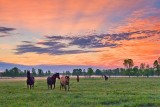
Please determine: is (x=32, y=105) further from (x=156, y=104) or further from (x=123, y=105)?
(x=156, y=104)

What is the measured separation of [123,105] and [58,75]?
27.0 metres

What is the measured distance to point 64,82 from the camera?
147 feet

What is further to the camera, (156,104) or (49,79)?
(49,79)

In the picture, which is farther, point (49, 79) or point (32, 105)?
point (49, 79)

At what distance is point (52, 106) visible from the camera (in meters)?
22.8

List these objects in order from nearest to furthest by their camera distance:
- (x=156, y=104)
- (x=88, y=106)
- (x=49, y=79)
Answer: (x=88, y=106), (x=156, y=104), (x=49, y=79)

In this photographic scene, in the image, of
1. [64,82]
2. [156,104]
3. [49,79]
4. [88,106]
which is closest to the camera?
[88,106]

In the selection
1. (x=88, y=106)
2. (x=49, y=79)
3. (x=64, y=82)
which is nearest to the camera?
(x=88, y=106)

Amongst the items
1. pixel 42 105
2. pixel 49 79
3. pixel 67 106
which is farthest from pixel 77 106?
pixel 49 79

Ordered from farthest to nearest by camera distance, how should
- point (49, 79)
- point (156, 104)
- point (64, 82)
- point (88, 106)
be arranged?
point (49, 79)
point (64, 82)
point (156, 104)
point (88, 106)

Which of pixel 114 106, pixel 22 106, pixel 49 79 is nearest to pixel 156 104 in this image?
pixel 114 106

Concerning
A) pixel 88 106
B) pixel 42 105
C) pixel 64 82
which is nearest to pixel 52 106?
pixel 42 105

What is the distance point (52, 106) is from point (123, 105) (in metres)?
5.32

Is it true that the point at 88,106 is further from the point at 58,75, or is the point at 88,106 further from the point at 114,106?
the point at 58,75
